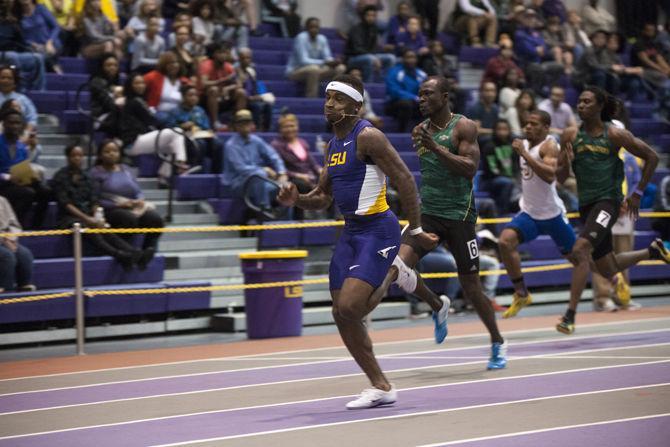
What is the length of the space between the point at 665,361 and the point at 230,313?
608 centimetres

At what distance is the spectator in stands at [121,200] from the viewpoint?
14.0 meters

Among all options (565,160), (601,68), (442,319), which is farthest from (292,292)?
(601,68)

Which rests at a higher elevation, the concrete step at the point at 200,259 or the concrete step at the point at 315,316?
the concrete step at the point at 200,259

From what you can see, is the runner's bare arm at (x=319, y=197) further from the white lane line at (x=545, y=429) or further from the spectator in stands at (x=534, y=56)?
the spectator in stands at (x=534, y=56)

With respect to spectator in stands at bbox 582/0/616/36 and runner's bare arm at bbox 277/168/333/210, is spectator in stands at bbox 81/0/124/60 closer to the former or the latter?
runner's bare arm at bbox 277/168/333/210

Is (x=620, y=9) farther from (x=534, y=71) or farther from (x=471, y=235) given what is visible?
(x=471, y=235)

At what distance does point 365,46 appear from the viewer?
67.0ft

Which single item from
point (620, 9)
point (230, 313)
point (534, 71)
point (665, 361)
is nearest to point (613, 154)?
point (665, 361)

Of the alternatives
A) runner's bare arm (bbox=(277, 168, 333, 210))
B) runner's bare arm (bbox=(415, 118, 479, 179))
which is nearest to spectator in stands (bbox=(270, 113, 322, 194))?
runner's bare arm (bbox=(415, 118, 479, 179))

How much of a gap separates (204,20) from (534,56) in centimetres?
726

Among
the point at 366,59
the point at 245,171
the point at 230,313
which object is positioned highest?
the point at 366,59

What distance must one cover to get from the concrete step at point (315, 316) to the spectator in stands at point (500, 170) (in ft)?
10.8

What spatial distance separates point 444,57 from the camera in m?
21.5

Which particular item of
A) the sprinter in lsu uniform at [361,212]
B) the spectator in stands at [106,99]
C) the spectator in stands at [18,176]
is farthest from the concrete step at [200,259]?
the sprinter in lsu uniform at [361,212]
